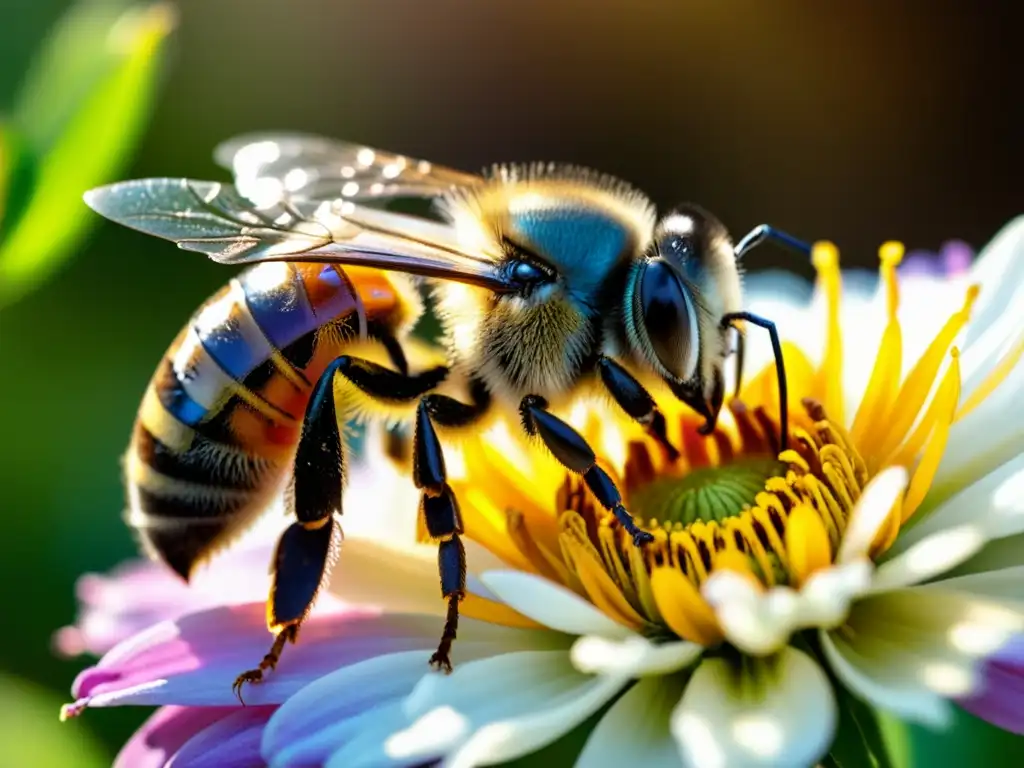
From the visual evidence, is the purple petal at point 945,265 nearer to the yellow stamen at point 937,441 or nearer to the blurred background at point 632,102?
the yellow stamen at point 937,441

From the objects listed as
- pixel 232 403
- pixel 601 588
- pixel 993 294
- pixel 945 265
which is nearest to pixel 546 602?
pixel 601 588

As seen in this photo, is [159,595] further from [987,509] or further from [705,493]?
[987,509]

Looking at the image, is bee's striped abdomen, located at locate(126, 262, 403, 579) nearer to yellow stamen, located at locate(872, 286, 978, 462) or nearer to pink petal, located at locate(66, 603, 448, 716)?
pink petal, located at locate(66, 603, 448, 716)

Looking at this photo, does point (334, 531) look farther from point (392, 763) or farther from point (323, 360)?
point (392, 763)

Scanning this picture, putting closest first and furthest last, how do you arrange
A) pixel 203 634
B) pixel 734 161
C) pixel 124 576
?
pixel 203 634 → pixel 124 576 → pixel 734 161

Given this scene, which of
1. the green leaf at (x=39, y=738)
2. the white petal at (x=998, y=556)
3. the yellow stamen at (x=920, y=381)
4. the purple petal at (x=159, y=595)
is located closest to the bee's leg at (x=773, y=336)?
the yellow stamen at (x=920, y=381)

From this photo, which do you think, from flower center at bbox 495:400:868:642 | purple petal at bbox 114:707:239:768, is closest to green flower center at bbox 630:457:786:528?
flower center at bbox 495:400:868:642

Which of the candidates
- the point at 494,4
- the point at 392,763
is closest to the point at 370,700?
the point at 392,763
